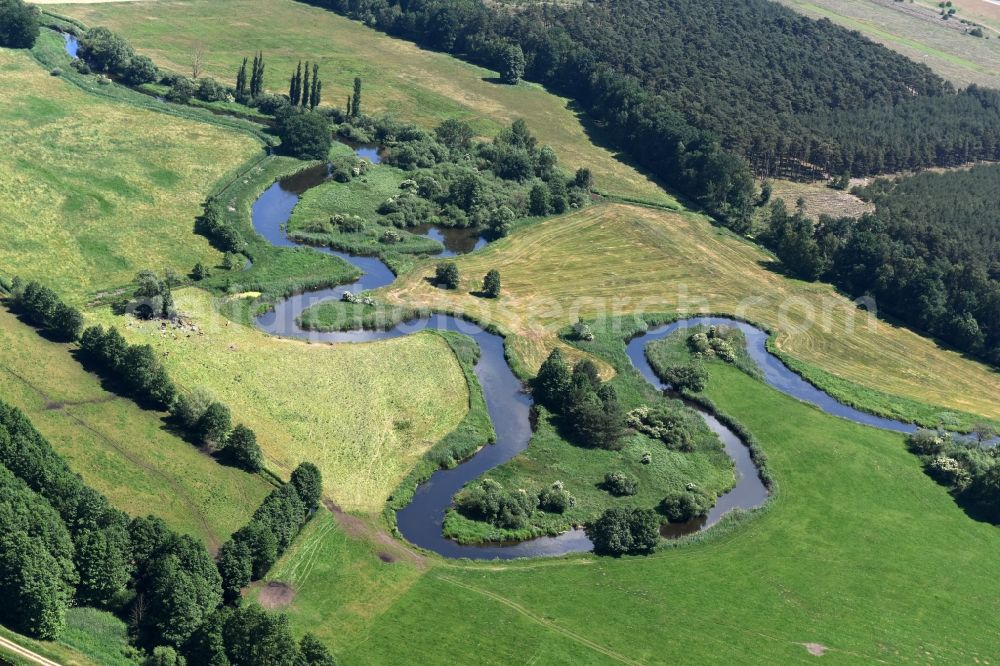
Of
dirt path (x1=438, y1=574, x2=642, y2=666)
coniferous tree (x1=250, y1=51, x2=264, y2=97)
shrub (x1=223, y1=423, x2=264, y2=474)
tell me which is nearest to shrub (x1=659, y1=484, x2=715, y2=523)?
dirt path (x1=438, y1=574, x2=642, y2=666)

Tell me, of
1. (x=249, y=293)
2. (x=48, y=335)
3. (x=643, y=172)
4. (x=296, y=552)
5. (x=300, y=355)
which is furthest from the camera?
(x=643, y=172)

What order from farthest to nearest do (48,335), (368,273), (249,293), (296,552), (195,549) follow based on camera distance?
(368,273) < (249,293) < (48,335) < (296,552) < (195,549)

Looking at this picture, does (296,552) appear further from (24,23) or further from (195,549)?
(24,23)

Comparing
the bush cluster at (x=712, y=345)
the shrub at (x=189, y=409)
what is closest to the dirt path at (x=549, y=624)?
the shrub at (x=189, y=409)

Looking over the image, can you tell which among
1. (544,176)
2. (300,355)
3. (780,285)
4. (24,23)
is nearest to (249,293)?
(300,355)

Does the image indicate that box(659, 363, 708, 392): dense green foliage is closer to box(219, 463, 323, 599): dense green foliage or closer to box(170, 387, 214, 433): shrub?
box(219, 463, 323, 599): dense green foliage

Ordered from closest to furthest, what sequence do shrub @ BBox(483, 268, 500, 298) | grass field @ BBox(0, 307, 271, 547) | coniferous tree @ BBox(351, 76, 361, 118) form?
grass field @ BBox(0, 307, 271, 547) → shrub @ BBox(483, 268, 500, 298) → coniferous tree @ BBox(351, 76, 361, 118)

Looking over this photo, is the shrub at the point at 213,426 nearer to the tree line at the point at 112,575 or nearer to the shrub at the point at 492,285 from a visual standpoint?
the tree line at the point at 112,575
